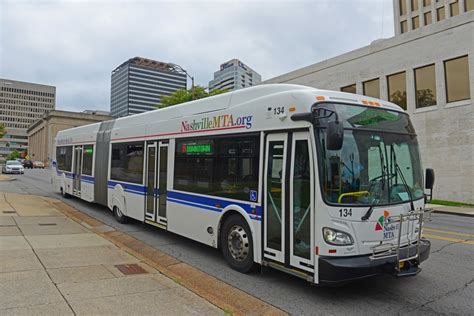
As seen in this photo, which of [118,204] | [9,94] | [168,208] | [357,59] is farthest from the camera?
[9,94]

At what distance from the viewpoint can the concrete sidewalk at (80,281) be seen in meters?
4.13

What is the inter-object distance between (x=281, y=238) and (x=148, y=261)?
2503mm

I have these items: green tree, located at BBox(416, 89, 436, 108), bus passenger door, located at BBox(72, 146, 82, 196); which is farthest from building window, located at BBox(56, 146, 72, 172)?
green tree, located at BBox(416, 89, 436, 108)

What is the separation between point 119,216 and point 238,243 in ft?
19.0

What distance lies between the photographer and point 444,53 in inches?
773

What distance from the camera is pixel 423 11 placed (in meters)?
46.0

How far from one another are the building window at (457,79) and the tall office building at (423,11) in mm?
27987

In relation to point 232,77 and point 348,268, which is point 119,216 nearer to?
point 348,268

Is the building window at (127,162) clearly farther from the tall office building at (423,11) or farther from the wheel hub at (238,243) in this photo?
the tall office building at (423,11)

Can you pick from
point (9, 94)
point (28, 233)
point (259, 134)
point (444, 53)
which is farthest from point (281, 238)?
point (9, 94)

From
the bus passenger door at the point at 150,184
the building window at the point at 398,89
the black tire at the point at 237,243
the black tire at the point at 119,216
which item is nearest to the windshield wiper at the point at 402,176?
the black tire at the point at 237,243

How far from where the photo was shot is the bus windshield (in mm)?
4668

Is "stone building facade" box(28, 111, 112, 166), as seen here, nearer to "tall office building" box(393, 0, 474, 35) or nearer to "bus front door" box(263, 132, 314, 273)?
"tall office building" box(393, 0, 474, 35)

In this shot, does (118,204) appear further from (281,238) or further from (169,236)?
(281,238)
